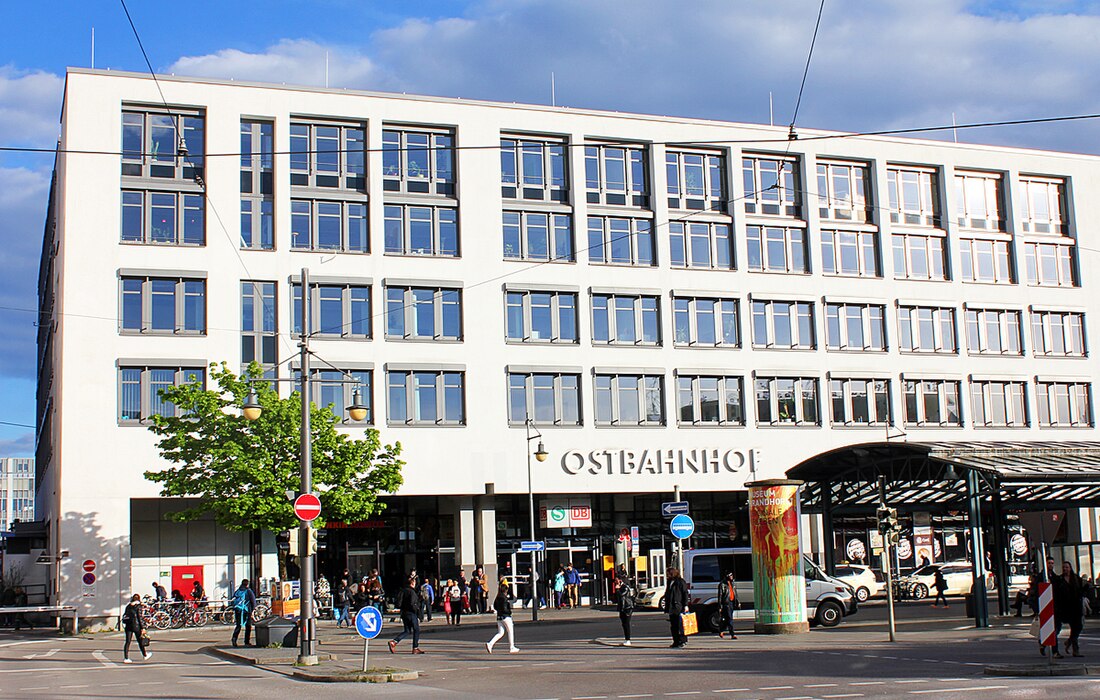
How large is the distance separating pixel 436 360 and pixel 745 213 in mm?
16548

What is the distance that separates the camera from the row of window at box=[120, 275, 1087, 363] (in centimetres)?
4981

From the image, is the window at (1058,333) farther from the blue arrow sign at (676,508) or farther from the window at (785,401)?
the blue arrow sign at (676,508)


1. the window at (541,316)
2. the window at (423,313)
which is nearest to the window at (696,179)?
the window at (541,316)

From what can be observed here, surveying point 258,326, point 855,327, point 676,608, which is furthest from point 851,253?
point 676,608

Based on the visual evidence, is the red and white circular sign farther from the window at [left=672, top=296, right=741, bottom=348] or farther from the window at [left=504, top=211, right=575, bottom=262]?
the window at [left=672, top=296, right=741, bottom=348]

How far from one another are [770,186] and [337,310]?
69.3 ft

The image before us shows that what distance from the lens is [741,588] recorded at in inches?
1382

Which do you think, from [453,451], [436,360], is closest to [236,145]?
[436,360]

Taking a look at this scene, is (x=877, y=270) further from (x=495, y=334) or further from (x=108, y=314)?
(x=108, y=314)

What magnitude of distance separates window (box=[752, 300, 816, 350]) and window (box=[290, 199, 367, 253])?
1845 cm

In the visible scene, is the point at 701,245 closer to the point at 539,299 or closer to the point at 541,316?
the point at 539,299

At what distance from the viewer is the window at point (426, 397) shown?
51.9 meters

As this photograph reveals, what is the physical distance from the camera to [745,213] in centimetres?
5872

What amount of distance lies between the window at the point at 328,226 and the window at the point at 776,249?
18153 millimetres
